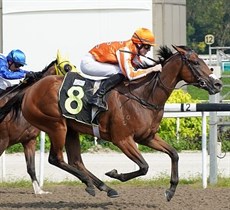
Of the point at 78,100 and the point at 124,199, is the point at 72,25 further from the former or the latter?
the point at 78,100

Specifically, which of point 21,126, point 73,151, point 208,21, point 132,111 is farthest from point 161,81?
point 208,21

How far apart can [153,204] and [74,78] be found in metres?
1.49

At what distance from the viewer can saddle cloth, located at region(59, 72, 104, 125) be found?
858cm

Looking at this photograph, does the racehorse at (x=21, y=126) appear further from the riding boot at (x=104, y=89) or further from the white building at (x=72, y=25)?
the white building at (x=72, y=25)

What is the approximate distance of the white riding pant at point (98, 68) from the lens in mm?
8690

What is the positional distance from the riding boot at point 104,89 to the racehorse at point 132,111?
6 cm

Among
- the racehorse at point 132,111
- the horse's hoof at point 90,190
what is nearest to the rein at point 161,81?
the racehorse at point 132,111

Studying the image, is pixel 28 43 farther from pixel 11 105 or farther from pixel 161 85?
pixel 161 85

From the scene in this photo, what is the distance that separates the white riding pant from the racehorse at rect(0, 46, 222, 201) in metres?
0.19

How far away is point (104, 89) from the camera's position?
28.0 ft

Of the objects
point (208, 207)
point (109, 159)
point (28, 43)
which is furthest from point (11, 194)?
point (28, 43)

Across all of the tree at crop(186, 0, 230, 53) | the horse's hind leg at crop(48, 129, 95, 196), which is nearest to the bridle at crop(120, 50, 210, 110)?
the horse's hind leg at crop(48, 129, 95, 196)

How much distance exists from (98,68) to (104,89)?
1.03 ft

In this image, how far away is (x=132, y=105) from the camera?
849 centimetres
